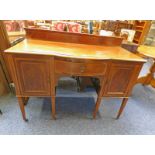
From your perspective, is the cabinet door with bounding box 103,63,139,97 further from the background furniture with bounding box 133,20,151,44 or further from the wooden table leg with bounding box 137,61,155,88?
the background furniture with bounding box 133,20,151,44

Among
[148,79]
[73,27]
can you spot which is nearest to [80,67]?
[73,27]

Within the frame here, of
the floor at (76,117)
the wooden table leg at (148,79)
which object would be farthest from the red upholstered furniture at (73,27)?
the wooden table leg at (148,79)

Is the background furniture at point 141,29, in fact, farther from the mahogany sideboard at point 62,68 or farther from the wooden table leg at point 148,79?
the mahogany sideboard at point 62,68

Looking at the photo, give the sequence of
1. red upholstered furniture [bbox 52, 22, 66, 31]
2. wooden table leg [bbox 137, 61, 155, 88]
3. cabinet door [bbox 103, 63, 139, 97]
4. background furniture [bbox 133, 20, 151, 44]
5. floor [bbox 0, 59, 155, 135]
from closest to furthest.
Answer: cabinet door [bbox 103, 63, 139, 97] < floor [bbox 0, 59, 155, 135] < red upholstered furniture [bbox 52, 22, 66, 31] < wooden table leg [bbox 137, 61, 155, 88] < background furniture [bbox 133, 20, 151, 44]

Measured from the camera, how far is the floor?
1.35 m

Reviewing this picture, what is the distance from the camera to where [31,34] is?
140 cm

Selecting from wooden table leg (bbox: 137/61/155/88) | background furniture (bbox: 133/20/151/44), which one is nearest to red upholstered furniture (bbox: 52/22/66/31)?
wooden table leg (bbox: 137/61/155/88)

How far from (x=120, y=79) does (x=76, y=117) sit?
2.43 feet

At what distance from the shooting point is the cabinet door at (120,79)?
1127 mm

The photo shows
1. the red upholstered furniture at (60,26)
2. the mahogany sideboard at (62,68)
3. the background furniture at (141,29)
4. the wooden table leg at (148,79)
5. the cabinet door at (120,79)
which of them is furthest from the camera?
the background furniture at (141,29)

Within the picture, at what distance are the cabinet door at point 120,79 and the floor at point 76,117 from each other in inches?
17.3

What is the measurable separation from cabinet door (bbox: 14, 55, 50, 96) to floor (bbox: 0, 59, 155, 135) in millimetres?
420

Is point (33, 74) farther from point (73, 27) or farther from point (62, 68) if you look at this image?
point (73, 27)
